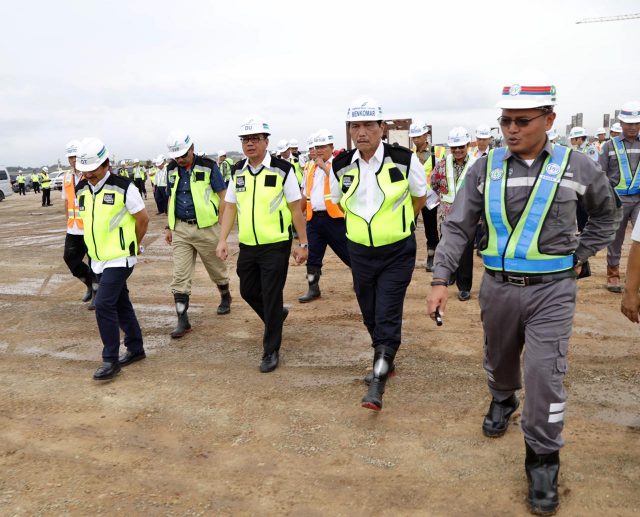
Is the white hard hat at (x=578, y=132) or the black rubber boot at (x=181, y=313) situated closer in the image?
the black rubber boot at (x=181, y=313)

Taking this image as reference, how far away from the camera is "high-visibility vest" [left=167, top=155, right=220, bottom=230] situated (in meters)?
5.95

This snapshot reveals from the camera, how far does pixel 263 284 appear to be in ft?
16.1

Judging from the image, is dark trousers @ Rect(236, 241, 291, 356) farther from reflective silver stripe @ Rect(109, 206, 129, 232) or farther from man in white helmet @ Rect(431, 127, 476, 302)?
man in white helmet @ Rect(431, 127, 476, 302)

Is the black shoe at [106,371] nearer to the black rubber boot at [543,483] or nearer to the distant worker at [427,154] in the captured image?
the black rubber boot at [543,483]

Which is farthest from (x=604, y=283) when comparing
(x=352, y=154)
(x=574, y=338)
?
(x=352, y=154)

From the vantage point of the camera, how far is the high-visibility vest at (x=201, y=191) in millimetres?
5945

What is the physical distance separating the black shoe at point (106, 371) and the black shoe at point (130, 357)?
199 mm

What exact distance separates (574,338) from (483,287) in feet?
9.14

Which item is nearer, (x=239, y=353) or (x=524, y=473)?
(x=524, y=473)

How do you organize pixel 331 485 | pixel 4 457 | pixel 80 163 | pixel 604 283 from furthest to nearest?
pixel 604 283
pixel 80 163
pixel 4 457
pixel 331 485

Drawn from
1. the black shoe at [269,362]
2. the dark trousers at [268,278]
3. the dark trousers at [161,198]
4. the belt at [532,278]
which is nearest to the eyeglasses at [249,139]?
the dark trousers at [268,278]

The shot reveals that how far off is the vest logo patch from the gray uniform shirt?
0.14 ft

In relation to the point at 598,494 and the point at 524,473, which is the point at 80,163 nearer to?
the point at 524,473

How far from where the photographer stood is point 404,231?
413 cm
